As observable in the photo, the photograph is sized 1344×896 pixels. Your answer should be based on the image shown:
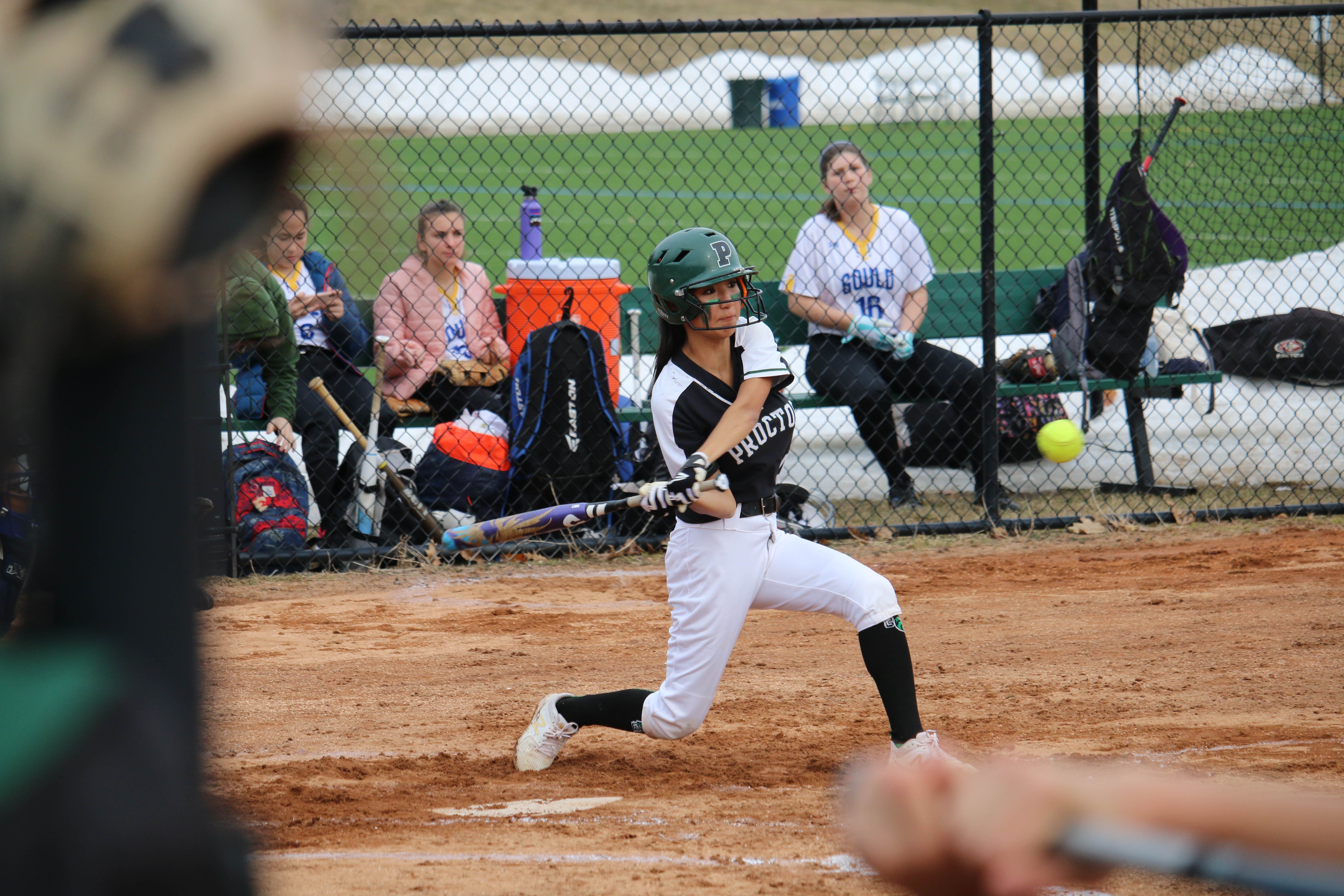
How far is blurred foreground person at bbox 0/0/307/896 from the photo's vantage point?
54cm

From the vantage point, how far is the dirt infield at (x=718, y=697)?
11.4 feet

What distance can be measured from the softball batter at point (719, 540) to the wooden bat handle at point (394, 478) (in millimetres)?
2654

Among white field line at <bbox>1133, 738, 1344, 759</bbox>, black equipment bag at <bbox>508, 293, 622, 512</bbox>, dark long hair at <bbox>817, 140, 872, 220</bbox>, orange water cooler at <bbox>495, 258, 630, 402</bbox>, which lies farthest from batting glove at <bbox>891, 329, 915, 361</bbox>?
white field line at <bbox>1133, 738, 1344, 759</bbox>

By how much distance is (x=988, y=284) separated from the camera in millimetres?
7281

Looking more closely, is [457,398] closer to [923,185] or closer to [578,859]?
[578,859]

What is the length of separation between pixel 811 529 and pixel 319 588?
274 centimetres

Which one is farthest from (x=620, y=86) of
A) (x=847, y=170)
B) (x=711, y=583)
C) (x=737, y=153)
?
(x=711, y=583)

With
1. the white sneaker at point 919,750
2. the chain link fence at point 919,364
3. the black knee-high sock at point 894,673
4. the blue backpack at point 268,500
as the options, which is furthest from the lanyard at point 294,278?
the white sneaker at point 919,750

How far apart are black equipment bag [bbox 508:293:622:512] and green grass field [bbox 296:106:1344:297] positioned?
1.16m

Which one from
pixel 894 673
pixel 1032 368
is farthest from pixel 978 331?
pixel 894 673

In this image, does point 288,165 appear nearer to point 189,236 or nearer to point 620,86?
point 189,236

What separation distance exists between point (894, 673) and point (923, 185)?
2284 centimetres

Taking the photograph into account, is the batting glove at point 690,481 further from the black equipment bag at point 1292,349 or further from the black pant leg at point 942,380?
the black equipment bag at point 1292,349

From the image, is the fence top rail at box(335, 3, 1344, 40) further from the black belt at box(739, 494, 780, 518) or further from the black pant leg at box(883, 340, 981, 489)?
the black belt at box(739, 494, 780, 518)
